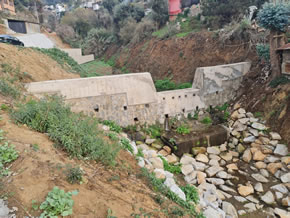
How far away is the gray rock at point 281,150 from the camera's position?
7.88 meters

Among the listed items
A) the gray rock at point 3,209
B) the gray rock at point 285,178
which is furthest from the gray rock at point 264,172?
the gray rock at point 3,209

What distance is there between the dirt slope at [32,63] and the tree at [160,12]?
14.7m

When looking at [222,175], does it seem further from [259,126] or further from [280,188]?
[259,126]

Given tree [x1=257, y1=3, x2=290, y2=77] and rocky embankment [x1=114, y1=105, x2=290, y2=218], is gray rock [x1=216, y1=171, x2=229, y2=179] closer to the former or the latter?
rocky embankment [x1=114, y1=105, x2=290, y2=218]

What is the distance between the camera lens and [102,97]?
29.7ft

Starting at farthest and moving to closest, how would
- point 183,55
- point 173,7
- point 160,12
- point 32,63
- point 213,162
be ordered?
Answer: point 173,7, point 160,12, point 183,55, point 32,63, point 213,162

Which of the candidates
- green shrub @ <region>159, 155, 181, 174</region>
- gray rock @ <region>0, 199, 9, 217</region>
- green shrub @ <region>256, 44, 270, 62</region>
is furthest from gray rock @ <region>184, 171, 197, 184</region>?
green shrub @ <region>256, 44, 270, 62</region>

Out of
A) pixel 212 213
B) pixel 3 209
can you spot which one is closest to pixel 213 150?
pixel 212 213

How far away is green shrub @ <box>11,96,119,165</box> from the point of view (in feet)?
13.7

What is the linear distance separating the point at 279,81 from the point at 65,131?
1046 cm

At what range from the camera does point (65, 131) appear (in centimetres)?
425

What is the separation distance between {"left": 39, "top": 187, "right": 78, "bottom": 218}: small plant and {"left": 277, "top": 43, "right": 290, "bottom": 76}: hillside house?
36.6 ft

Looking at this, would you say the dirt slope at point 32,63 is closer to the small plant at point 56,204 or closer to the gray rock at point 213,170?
the small plant at point 56,204

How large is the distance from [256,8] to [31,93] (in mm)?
15981
